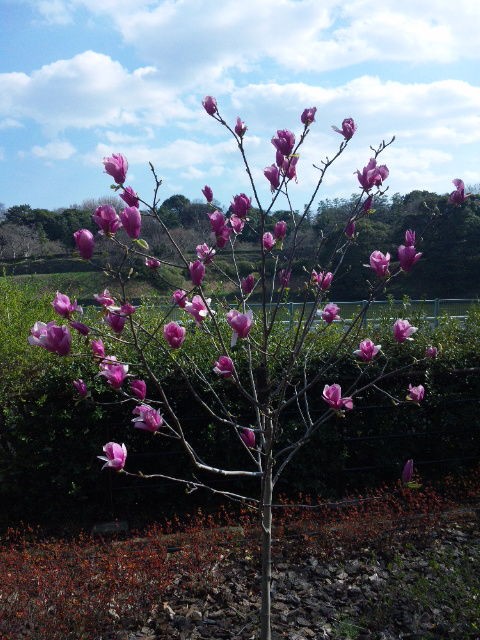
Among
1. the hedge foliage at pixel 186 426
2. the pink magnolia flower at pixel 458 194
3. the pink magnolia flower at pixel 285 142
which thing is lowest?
the hedge foliage at pixel 186 426

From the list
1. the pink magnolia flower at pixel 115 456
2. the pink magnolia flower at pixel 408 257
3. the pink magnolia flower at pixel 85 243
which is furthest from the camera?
the pink magnolia flower at pixel 408 257

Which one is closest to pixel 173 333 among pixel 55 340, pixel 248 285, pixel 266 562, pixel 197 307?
pixel 197 307

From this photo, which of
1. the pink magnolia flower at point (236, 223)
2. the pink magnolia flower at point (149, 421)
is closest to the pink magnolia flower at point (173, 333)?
the pink magnolia flower at point (149, 421)

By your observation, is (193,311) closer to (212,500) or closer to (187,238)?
(212,500)

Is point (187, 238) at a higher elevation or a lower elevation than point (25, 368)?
higher

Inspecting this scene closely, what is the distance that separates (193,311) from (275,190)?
22.5 inches

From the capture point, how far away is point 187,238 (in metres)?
9.70

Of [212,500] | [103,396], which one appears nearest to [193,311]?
[103,396]

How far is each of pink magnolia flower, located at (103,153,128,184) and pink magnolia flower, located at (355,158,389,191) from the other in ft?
3.02

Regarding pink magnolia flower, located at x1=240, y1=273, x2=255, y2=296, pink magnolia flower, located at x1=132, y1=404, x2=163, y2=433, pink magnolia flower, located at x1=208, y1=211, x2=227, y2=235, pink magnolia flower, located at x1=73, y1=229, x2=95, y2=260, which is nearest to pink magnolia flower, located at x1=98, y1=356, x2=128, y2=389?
pink magnolia flower, located at x1=132, y1=404, x2=163, y2=433

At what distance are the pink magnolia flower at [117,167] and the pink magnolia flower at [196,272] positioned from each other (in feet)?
1.25

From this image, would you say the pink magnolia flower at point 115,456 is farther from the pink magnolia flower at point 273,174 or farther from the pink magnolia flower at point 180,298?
the pink magnolia flower at point 273,174

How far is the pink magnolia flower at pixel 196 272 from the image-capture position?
7.26 feet

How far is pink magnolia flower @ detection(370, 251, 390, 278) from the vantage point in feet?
7.94
